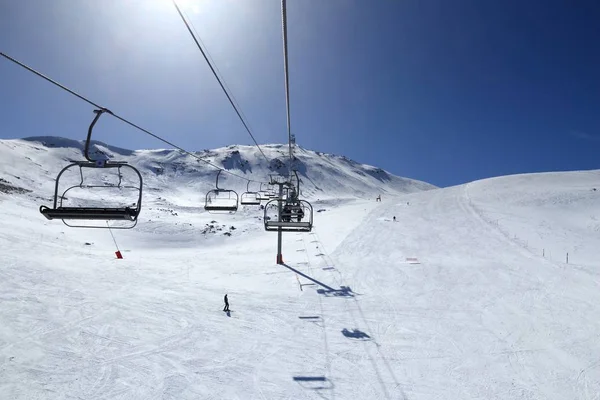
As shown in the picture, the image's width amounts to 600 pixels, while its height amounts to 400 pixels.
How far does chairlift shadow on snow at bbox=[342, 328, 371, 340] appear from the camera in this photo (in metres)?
15.5

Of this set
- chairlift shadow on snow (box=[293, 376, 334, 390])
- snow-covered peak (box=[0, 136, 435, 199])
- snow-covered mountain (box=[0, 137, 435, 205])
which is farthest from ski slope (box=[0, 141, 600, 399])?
snow-covered mountain (box=[0, 137, 435, 205])

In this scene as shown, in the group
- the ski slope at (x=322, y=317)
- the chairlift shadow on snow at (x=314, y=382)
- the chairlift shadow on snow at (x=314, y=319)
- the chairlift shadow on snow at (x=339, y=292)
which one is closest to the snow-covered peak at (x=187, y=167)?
the ski slope at (x=322, y=317)

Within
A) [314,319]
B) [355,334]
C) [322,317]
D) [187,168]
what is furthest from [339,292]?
[187,168]

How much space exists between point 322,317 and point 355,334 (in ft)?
9.04

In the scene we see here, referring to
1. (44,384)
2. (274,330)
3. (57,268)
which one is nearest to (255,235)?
(57,268)

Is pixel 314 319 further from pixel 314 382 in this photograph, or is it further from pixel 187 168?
pixel 187 168

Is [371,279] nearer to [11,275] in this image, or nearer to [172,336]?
[172,336]

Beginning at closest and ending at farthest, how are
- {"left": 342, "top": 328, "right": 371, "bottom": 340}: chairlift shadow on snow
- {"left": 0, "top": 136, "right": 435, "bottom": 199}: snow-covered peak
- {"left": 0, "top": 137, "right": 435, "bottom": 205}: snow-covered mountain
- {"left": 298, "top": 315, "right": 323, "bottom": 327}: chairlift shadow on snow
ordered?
{"left": 342, "top": 328, "right": 371, "bottom": 340}: chairlift shadow on snow, {"left": 298, "top": 315, "right": 323, "bottom": 327}: chairlift shadow on snow, {"left": 0, "top": 136, "right": 435, "bottom": 199}: snow-covered peak, {"left": 0, "top": 137, "right": 435, "bottom": 205}: snow-covered mountain

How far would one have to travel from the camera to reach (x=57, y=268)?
81.1 ft

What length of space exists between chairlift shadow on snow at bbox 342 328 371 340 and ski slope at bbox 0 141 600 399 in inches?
5.0

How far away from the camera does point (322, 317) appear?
18.3 meters

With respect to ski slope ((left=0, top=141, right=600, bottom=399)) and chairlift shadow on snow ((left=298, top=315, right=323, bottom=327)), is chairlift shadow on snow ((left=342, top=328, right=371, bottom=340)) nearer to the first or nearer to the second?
ski slope ((left=0, top=141, right=600, bottom=399))

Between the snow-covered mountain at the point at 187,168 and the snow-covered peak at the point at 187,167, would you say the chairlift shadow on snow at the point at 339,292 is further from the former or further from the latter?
the snow-covered peak at the point at 187,167

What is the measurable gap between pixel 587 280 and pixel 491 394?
15.6 metres
